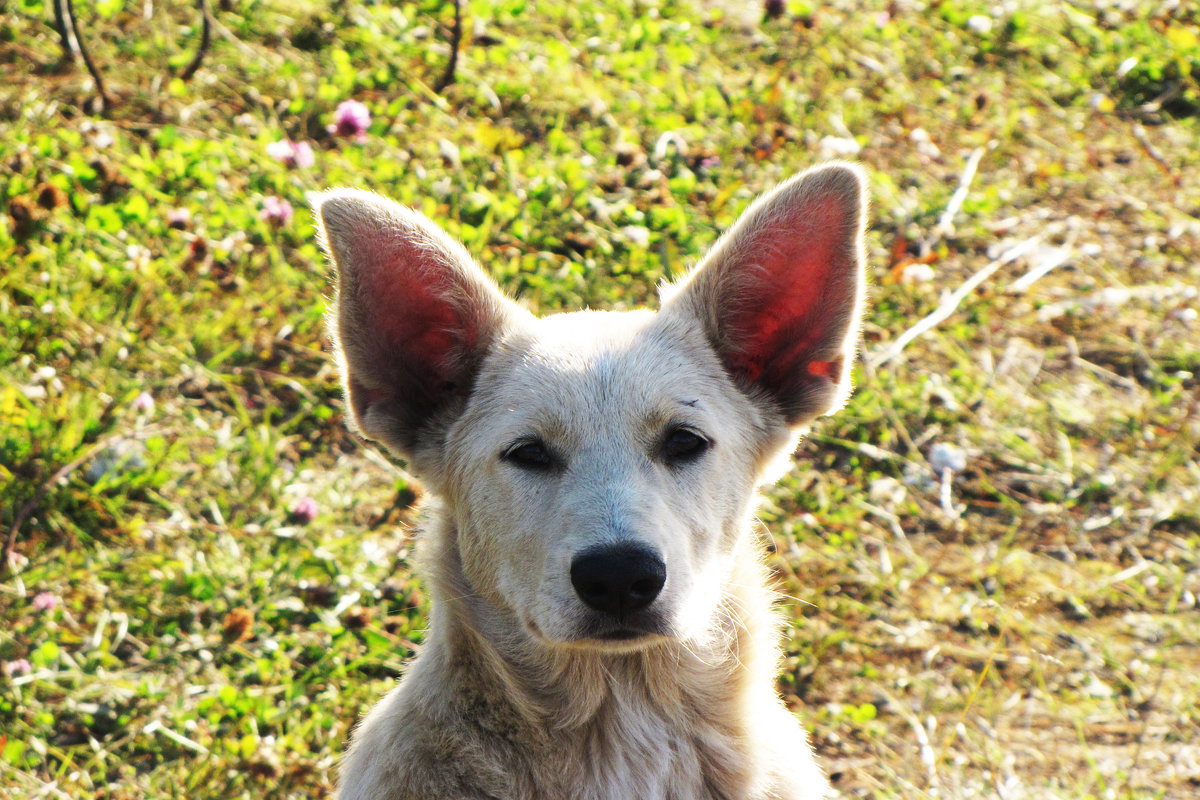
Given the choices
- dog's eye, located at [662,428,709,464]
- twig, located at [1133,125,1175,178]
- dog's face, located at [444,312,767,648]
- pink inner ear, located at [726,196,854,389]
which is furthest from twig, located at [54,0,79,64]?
twig, located at [1133,125,1175,178]

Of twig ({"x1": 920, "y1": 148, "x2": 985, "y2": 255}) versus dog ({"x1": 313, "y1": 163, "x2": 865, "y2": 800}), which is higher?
dog ({"x1": 313, "y1": 163, "x2": 865, "y2": 800})

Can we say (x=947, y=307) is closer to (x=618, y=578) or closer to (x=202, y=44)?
(x=618, y=578)

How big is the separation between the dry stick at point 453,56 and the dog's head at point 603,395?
131 inches

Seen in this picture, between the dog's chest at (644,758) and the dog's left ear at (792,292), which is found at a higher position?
the dog's left ear at (792,292)

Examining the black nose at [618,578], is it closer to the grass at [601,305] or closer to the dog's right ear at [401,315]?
the dog's right ear at [401,315]

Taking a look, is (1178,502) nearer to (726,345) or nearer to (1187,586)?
(1187,586)

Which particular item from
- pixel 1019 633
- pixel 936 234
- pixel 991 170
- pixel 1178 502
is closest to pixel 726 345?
pixel 1019 633

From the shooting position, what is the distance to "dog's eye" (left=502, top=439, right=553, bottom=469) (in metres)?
3.11

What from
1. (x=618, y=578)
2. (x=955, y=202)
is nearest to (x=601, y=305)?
(x=955, y=202)

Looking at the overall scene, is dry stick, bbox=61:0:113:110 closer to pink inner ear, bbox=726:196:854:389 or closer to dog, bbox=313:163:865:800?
dog, bbox=313:163:865:800

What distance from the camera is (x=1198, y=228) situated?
688 centimetres

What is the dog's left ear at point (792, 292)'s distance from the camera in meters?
3.20

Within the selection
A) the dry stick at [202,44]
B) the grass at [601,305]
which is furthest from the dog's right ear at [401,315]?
the dry stick at [202,44]

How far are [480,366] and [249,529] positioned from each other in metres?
1.81
